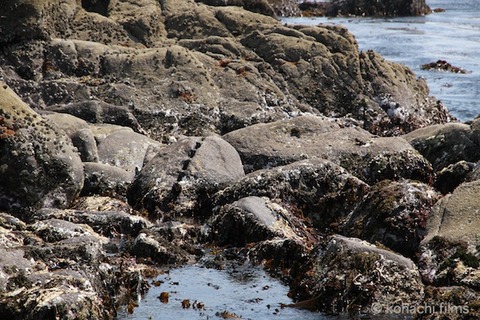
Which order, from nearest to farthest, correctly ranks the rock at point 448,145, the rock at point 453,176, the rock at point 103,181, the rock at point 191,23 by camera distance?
1. the rock at point 453,176
2. the rock at point 103,181
3. the rock at point 448,145
4. the rock at point 191,23

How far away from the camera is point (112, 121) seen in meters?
23.6

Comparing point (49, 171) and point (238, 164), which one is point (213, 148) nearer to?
point (238, 164)

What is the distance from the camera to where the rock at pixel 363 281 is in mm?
13617

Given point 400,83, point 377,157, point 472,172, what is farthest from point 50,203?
point 400,83

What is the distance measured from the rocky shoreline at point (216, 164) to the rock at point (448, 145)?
44 millimetres

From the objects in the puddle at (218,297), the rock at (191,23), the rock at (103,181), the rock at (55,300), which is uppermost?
the rock at (191,23)

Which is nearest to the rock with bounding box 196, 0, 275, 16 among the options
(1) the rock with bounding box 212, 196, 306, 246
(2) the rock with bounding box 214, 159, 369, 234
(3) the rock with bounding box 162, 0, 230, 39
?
(3) the rock with bounding box 162, 0, 230, 39

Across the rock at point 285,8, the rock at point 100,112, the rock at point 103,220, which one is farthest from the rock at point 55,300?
the rock at point 285,8

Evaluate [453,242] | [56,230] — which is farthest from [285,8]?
[453,242]

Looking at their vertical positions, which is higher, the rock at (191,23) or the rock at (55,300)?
the rock at (191,23)

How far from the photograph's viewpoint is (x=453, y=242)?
14734 millimetres

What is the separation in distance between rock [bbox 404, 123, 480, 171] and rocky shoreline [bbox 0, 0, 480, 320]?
1.7 inches

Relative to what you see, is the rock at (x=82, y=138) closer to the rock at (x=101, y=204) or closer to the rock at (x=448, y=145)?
the rock at (x=101, y=204)

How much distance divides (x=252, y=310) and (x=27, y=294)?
350 centimetres
